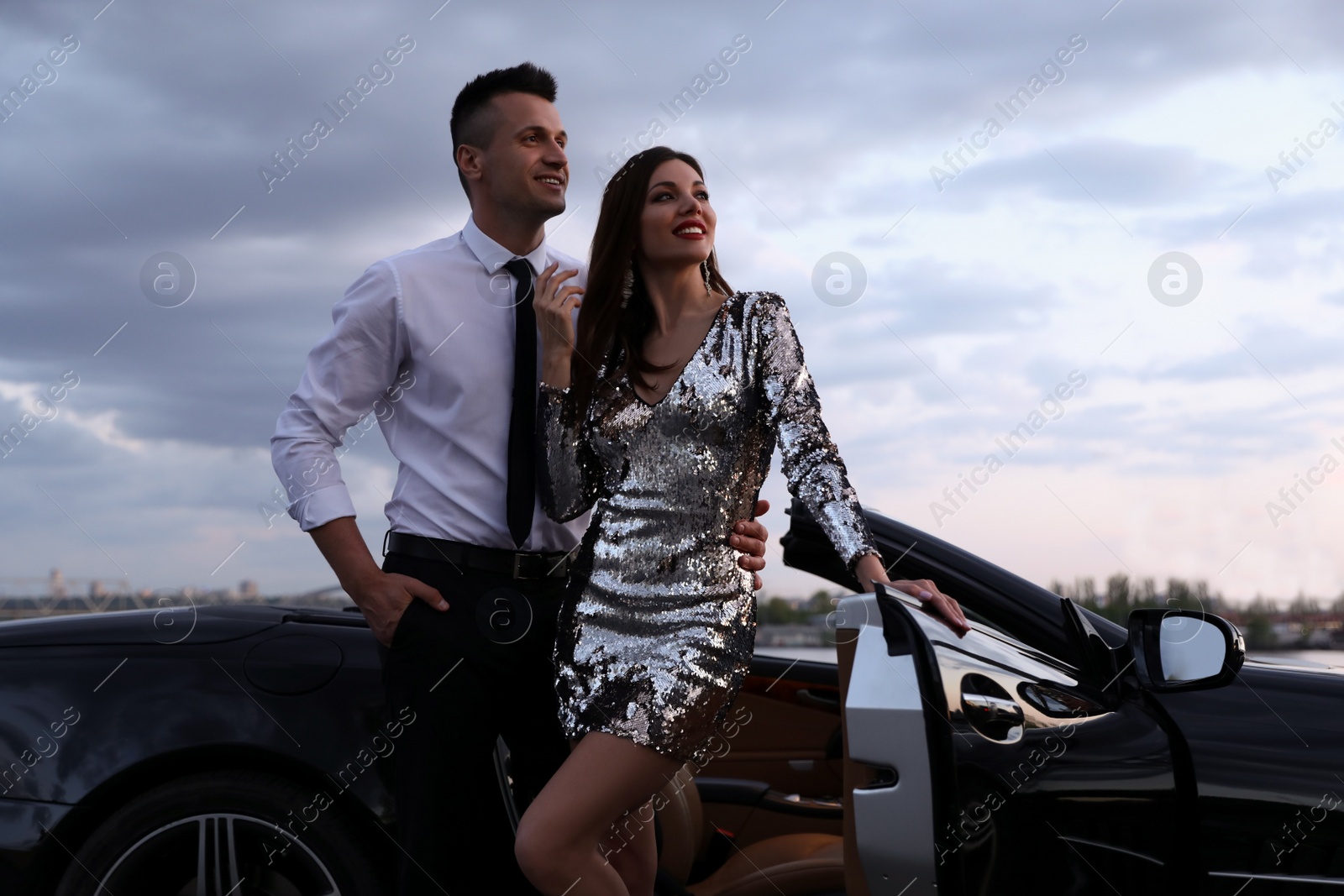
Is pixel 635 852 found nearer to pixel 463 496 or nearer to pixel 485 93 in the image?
pixel 463 496

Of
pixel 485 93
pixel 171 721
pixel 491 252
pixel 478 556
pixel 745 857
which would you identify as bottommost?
pixel 745 857

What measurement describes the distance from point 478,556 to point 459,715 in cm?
33

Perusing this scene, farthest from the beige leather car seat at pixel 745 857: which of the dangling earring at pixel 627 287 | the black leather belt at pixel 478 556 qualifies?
the dangling earring at pixel 627 287

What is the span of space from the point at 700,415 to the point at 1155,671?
952mm

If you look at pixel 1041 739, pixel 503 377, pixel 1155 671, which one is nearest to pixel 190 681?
pixel 503 377

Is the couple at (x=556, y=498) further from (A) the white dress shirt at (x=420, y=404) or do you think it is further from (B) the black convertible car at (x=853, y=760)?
(B) the black convertible car at (x=853, y=760)

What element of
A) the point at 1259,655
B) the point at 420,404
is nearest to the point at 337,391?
the point at 420,404

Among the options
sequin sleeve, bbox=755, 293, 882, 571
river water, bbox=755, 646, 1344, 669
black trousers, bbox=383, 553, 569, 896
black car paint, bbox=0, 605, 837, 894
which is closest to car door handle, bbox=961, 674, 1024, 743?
sequin sleeve, bbox=755, 293, 882, 571

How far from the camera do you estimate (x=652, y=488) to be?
87.3 inches

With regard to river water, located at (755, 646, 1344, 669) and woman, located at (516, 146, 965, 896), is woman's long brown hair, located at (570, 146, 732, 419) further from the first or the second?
river water, located at (755, 646, 1344, 669)

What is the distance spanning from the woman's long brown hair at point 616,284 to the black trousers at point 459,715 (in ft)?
1.65

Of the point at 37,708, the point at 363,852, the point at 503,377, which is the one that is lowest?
the point at 363,852

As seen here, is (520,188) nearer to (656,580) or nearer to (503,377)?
(503,377)

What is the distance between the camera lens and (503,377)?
2.53 m
